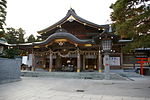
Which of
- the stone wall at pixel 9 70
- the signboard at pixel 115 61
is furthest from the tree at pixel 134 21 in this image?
the signboard at pixel 115 61

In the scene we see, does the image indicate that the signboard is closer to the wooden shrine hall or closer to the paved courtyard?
the wooden shrine hall

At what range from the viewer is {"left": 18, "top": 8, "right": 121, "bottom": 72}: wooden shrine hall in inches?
637

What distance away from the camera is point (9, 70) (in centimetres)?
1001

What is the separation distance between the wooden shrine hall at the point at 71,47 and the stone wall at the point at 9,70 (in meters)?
6.43

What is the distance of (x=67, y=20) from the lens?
2056cm

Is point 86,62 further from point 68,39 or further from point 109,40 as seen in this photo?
point 109,40

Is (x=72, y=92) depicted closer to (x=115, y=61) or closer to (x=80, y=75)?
(x=80, y=75)

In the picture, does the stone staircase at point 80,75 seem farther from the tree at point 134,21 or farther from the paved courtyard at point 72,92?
the tree at point 134,21

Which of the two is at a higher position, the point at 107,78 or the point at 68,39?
the point at 68,39

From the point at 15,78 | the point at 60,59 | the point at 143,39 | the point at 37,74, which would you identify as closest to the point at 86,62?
the point at 60,59

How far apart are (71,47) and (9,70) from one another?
355 inches

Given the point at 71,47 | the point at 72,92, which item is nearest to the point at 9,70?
the point at 72,92

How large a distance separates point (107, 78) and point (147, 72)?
9.52 meters

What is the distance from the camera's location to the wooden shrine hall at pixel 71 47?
16172 millimetres
